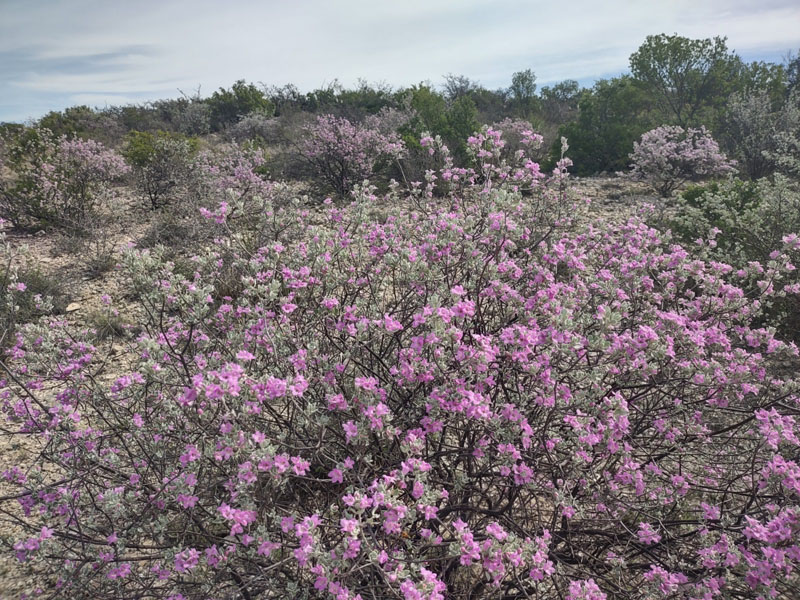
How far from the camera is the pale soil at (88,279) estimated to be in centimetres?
314

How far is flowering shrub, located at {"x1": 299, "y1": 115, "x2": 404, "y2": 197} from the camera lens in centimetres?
1192

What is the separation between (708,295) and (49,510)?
180 inches

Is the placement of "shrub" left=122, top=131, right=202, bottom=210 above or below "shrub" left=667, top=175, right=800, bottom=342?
above

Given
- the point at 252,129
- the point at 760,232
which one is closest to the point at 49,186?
the point at 760,232

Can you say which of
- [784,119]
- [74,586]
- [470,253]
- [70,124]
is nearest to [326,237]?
[470,253]

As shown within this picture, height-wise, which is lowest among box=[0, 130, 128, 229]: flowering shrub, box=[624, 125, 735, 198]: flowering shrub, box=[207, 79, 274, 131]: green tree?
box=[624, 125, 735, 198]: flowering shrub

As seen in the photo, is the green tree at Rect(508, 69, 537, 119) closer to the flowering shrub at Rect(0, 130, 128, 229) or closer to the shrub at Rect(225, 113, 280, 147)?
the shrub at Rect(225, 113, 280, 147)

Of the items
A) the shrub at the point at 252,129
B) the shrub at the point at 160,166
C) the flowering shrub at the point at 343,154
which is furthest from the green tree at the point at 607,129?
the shrub at the point at 252,129

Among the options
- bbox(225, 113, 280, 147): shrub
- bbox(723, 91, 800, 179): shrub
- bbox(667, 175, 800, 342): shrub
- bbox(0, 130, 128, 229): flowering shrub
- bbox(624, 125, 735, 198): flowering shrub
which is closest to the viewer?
bbox(667, 175, 800, 342): shrub

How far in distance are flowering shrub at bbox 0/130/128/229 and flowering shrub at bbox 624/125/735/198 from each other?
13284 millimetres

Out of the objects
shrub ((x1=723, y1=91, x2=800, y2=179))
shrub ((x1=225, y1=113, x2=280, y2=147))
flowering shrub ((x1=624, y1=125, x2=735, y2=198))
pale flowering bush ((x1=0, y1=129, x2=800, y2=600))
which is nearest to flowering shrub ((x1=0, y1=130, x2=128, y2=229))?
pale flowering bush ((x1=0, y1=129, x2=800, y2=600))

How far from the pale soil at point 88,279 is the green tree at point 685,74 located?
272 inches

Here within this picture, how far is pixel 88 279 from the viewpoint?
734 cm

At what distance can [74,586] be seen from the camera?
7.20 feet
